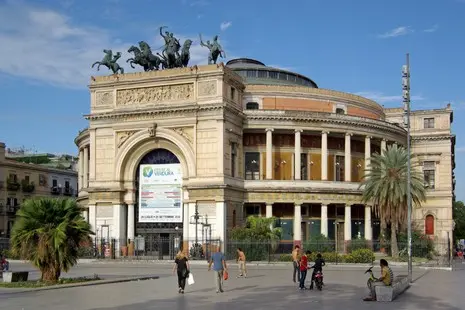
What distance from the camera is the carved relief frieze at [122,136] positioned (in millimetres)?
63719

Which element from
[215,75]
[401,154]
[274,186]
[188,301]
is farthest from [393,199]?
[188,301]

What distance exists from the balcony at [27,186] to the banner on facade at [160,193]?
1346 inches

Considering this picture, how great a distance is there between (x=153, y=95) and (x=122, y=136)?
470cm

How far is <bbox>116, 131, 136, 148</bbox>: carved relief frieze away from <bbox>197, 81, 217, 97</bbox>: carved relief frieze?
7.44 m

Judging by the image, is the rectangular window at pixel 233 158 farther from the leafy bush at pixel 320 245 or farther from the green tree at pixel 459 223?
the green tree at pixel 459 223

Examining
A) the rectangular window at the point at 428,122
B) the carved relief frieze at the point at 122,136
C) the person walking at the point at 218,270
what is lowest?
the person walking at the point at 218,270

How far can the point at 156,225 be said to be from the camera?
63.5 m

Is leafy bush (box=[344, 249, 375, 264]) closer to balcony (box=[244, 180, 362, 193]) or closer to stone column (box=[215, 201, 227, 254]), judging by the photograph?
stone column (box=[215, 201, 227, 254])

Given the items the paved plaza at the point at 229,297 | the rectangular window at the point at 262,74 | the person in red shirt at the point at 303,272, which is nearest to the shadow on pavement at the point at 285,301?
the paved plaza at the point at 229,297

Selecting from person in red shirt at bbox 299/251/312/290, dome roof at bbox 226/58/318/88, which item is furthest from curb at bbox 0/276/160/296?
dome roof at bbox 226/58/318/88

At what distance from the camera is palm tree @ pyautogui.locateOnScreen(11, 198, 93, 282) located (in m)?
31.2

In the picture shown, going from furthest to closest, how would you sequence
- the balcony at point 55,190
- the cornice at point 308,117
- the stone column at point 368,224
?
the balcony at point 55,190
the stone column at point 368,224
the cornice at point 308,117

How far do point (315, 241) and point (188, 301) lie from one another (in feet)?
114

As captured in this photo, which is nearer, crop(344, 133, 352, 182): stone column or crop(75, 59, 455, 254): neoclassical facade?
crop(75, 59, 455, 254): neoclassical facade
